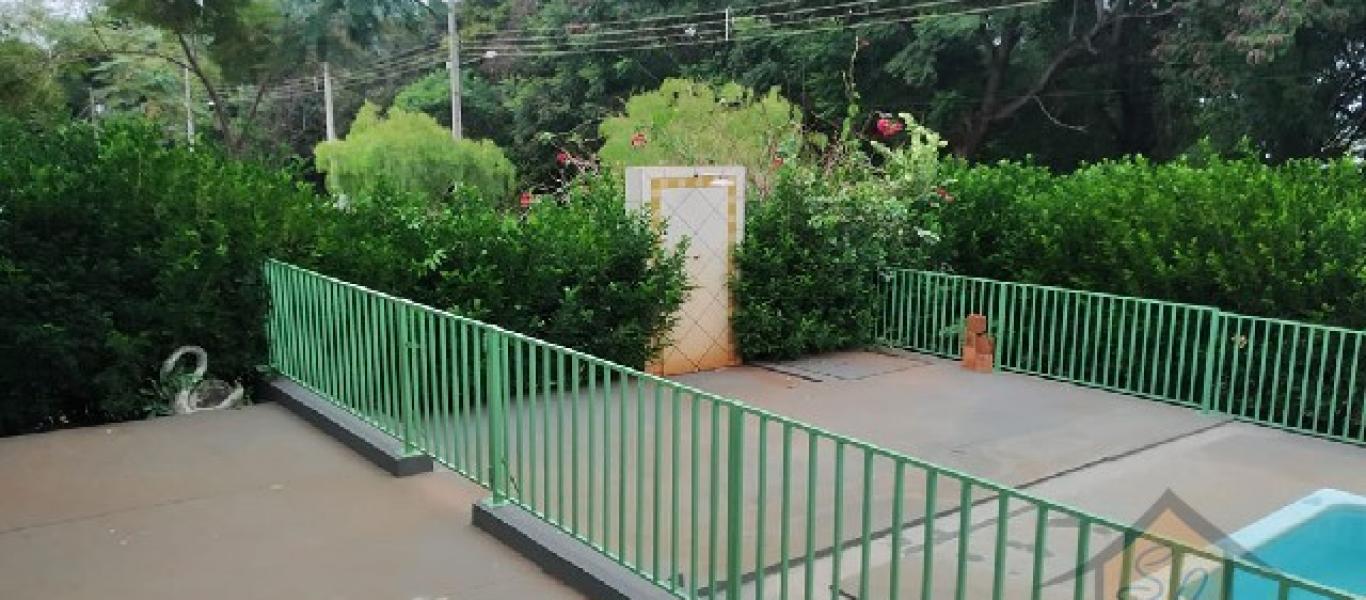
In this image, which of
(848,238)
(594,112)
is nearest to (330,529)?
(848,238)

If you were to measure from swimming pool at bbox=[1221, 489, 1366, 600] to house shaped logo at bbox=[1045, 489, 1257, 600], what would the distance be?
220 millimetres

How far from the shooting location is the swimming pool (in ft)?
11.4

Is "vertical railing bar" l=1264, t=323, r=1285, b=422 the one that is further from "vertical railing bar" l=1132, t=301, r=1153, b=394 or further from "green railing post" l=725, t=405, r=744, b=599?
"green railing post" l=725, t=405, r=744, b=599

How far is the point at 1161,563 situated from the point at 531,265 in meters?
4.47

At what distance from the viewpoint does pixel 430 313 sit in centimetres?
442

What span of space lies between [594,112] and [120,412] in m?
21.5

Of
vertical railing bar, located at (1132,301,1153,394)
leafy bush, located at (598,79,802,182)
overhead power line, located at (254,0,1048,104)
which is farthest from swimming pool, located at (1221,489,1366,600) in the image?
overhead power line, located at (254,0,1048,104)

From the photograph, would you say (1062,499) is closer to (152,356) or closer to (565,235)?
(565,235)

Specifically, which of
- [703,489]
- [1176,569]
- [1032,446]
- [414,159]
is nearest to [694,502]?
[1176,569]

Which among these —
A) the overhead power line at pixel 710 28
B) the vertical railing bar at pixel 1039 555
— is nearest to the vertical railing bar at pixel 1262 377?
the vertical railing bar at pixel 1039 555

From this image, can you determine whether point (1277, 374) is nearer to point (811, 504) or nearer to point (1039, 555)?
point (811, 504)

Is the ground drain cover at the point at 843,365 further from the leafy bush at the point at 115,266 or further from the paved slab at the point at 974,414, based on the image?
the leafy bush at the point at 115,266

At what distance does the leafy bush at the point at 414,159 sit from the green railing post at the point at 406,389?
16439 millimetres

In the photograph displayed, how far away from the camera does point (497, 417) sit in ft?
13.2
